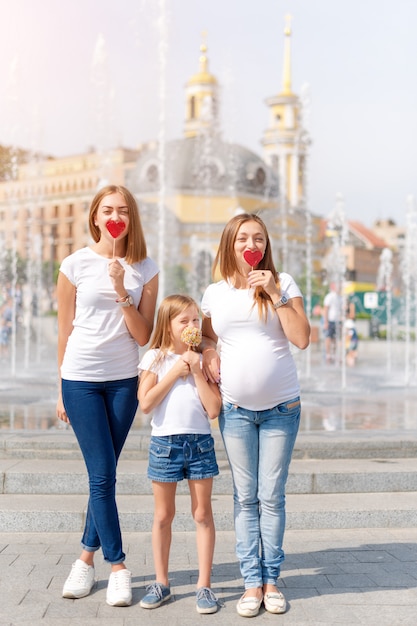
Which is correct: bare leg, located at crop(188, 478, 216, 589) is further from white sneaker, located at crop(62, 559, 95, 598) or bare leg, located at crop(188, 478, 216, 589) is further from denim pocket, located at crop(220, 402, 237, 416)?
white sneaker, located at crop(62, 559, 95, 598)

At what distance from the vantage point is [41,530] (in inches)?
177

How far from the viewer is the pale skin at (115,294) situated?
341cm

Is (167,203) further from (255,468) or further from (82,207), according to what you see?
(255,468)

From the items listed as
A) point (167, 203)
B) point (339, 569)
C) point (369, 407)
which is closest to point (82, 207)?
point (167, 203)

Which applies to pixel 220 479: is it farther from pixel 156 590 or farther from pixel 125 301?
pixel 125 301

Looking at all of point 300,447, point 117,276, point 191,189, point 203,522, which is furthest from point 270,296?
point 191,189

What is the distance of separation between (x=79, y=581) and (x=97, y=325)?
41.5 inches

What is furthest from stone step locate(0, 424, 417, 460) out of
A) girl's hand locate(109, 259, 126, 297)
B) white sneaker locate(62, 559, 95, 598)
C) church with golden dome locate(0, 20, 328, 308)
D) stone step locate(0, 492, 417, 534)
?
church with golden dome locate(0, 20, 328, 308)

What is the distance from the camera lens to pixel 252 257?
327cm

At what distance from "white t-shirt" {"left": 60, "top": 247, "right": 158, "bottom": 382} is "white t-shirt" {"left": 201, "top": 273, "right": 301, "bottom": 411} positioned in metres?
0.38

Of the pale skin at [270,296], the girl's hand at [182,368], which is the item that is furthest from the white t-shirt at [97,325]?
the pale skin at [270,296]

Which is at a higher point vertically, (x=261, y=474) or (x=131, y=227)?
(x=131, y=227)

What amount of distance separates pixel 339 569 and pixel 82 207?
6677 centimetres

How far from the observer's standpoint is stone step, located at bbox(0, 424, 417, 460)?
5.41 m
